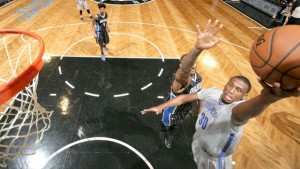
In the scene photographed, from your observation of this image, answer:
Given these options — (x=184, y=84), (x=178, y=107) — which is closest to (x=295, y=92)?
(x=184, y=84)

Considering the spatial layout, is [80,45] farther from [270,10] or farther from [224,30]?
[270,10]

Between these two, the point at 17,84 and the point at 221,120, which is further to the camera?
the point at 17,84

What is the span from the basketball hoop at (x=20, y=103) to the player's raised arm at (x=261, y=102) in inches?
99.8

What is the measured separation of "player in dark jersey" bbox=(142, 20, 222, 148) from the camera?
2154 millimetres

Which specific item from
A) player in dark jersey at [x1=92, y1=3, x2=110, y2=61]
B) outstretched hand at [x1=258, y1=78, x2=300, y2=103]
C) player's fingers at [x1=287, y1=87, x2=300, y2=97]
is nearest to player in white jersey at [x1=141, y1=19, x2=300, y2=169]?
outstretched hand at [x1=258, y1=78, x2=300, y2=103]

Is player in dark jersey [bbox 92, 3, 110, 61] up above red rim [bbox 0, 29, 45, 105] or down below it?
below

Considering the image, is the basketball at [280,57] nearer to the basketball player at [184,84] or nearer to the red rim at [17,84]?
the basketball player at [184,84]

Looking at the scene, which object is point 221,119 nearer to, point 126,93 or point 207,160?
point 207,160

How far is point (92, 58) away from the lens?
684cm

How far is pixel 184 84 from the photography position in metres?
2.95

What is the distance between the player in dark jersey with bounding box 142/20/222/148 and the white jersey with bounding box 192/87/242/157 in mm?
363

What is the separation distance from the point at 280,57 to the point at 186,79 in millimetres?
1192

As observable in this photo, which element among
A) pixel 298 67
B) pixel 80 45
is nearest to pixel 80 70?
pixel 80 45

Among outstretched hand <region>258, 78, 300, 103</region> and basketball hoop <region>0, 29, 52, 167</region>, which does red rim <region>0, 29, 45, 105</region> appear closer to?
A: basketball hoop <region>0, 29, 52, 167</region>
